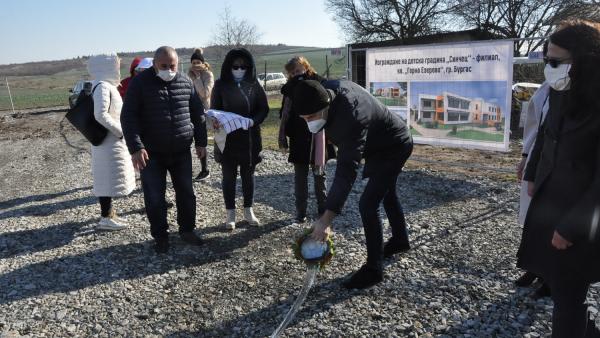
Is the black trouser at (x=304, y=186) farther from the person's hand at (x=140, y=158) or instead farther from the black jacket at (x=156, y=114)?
the person's hand at (x=140, y=158)

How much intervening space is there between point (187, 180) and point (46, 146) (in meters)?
9.96

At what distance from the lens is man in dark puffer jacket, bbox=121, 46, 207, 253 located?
4238 millimetres

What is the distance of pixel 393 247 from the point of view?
14.2 ft

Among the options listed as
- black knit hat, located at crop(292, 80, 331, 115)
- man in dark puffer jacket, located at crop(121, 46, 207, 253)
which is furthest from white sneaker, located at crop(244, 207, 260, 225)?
black knit hat, located at crop(292, 80, 331, 115)

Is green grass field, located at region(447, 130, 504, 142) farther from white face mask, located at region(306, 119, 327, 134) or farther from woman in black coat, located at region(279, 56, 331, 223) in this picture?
white face mask, located at region(306, 119, 327, 134)

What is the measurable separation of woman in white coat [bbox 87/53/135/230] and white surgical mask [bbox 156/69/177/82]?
954mm

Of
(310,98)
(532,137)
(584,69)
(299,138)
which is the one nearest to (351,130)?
(310,98)

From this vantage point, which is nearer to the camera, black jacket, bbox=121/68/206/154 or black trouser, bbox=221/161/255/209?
black jacket, bbox=121/68/206/154

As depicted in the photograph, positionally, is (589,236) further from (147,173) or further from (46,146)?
(46,146)

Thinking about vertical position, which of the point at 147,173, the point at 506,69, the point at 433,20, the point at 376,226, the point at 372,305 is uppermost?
the point at 433,20

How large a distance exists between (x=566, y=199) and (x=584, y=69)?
1.94ft

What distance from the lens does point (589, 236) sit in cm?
206

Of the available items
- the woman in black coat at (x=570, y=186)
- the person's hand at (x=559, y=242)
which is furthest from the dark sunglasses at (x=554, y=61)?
the person's hand at (x=559, y=242)

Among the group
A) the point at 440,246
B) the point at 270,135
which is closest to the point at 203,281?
the point at 440,246
